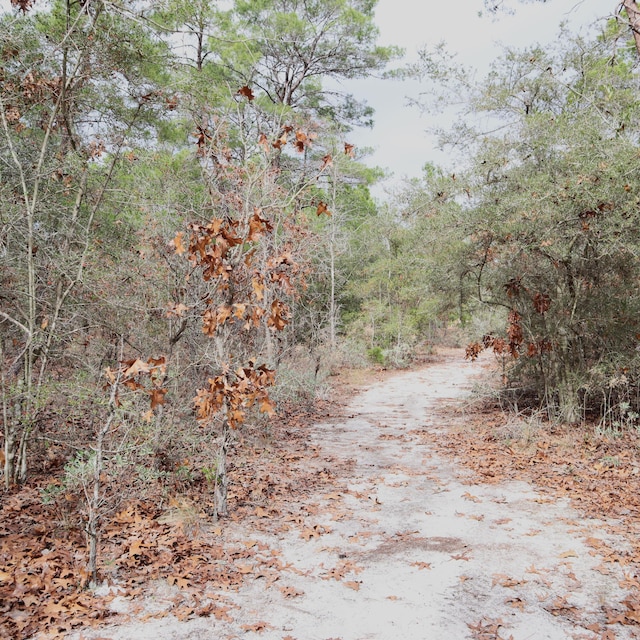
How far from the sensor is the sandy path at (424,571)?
9.95 ft

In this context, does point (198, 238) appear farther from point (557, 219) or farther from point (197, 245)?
point (557, 219)

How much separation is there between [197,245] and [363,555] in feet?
9.26

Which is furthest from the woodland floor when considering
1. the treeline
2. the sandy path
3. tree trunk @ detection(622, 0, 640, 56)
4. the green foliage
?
tree trunk @ detection(622, 0, 640, 56)

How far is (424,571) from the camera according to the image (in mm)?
3773

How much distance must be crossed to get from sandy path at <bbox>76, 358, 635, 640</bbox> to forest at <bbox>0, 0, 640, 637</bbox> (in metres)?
1.14

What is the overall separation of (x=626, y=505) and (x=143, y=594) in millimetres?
4589

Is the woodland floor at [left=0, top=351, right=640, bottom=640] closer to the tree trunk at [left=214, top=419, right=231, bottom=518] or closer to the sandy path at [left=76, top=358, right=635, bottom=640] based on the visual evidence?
the sandy path at [left=76, top=358, right=635, bottom=640]

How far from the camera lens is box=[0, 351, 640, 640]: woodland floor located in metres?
3.08

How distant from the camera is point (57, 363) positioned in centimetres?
602

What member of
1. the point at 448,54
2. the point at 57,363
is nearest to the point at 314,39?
the point at 448,54

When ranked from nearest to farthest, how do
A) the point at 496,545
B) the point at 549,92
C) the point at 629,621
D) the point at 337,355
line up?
the point at 629,621 → the point at 496,545 → the point at 549,92 → the point at 337,355

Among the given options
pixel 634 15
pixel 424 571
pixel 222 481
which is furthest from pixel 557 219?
pixel 222 481

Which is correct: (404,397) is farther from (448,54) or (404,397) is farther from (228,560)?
(228,560)

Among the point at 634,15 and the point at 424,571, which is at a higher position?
the point at 634,15
